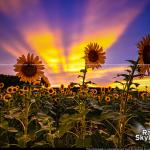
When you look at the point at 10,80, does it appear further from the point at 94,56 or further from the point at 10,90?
the point at 94,56

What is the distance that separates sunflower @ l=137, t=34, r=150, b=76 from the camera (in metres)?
2.10

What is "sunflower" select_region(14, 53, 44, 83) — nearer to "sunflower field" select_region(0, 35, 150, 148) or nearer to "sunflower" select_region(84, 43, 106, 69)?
"sunflower field" select_region(0, 35, 150, 148)

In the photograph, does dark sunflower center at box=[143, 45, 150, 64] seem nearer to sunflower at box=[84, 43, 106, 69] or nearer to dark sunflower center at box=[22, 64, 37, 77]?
sunflower at box=[84, 43, 106, 69]

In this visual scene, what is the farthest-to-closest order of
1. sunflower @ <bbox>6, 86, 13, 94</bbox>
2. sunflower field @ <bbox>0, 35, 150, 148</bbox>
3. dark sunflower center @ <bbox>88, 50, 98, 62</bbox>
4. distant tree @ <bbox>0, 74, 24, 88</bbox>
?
sunflower @ <bbox>6, 86, 13, 94</bbox> < distant tree @ <bbox>0, 74, 24, 88</bbox> < dark sunflower center @ <bbox>88, 50, 98, 62</bbox> < sunflower field @ <bbox>0, 35, 150, 148</bbox>

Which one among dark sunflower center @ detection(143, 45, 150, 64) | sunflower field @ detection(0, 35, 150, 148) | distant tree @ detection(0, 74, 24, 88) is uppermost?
dark sunflower center @ detection(143, 45, 150, 64)

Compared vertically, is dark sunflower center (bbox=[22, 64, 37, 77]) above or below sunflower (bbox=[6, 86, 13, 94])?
above

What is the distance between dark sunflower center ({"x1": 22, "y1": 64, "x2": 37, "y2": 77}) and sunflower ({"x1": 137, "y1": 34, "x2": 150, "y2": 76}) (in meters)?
0.52

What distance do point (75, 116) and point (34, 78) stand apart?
0.32 meters

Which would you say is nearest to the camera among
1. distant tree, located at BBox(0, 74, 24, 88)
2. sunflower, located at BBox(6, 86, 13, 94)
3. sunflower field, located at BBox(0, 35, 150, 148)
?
sunflower field, located at BBox(0, 35, 150, 148)

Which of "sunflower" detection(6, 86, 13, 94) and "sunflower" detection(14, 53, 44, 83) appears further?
"sunflower" detection(6, 86, 13, 94)

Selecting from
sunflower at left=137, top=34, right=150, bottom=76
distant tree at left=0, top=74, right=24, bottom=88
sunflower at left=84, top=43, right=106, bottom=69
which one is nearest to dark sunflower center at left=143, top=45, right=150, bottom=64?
sunflower at left=137, top=34, right=150, bottom=76

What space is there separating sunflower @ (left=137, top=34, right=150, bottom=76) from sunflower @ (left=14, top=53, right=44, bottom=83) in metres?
0.49

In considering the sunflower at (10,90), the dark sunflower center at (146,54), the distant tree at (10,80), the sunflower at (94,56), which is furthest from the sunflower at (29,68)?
the sunflower at (10,90)

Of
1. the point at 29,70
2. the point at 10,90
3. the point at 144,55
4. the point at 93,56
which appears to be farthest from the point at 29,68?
the point at 10,90
